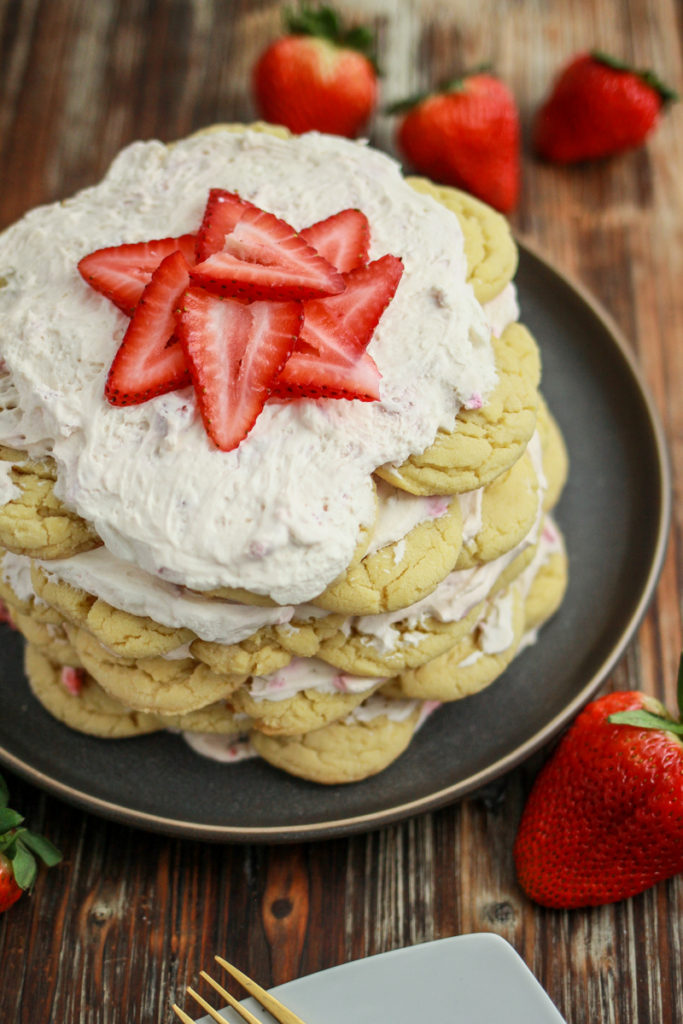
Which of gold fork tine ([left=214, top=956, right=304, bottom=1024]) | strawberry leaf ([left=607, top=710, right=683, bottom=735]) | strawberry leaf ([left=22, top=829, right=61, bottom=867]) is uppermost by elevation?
strawberry leaf ([left=607, top=710, right=683, bottom=735])

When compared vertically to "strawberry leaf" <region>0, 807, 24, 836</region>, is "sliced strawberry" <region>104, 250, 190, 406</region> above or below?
above

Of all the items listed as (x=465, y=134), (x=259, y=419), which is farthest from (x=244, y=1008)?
(x=465, y=134)

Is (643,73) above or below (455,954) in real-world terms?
above

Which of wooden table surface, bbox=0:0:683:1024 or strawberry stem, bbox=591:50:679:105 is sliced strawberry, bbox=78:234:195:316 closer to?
wooden table surface, bbox=0:0:683:1024

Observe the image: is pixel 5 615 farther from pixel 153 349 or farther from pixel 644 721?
pixel 644 721

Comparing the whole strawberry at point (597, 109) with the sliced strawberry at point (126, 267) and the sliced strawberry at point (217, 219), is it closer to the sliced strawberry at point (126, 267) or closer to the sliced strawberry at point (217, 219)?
the sliced strawberry at point (217, 219)

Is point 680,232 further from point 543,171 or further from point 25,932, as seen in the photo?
point 25,932

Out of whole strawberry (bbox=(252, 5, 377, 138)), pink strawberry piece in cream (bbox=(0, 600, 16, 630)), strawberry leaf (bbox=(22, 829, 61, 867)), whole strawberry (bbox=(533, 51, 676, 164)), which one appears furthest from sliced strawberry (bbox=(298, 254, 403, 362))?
whole strawberry (bbox=(533, 51, 676, 164))
